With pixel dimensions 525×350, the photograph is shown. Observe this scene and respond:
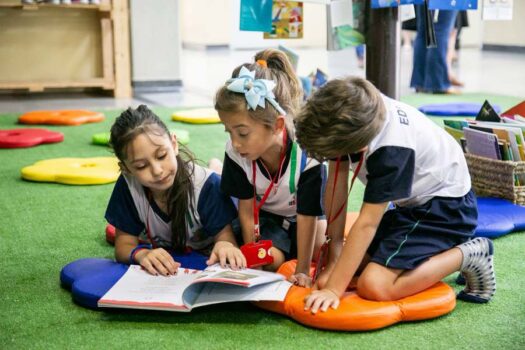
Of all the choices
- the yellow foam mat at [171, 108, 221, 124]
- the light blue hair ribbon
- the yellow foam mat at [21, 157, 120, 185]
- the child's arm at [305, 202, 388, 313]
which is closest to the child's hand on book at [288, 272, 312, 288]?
the child's arm at [305, 202, 388, 313]

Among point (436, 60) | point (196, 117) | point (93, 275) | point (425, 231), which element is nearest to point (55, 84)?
point (196, 117)

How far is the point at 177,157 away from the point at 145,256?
1.03 ft

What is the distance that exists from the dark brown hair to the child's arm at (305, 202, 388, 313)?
21.3 inches

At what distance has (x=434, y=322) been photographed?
175cm

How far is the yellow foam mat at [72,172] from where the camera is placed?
324cm

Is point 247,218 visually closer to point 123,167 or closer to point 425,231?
point 123,167

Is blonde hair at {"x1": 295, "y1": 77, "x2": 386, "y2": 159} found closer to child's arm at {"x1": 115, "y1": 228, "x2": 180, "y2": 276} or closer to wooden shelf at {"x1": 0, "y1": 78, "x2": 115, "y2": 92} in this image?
child's arm at {"x1": 115, "y1": 228, "x2": 180, "y2": 276}

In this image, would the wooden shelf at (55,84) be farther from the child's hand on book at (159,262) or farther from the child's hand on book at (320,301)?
the child's hand on book at (320,301)

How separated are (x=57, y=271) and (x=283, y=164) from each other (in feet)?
2.65

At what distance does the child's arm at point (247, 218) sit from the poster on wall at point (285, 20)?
1.34 metres

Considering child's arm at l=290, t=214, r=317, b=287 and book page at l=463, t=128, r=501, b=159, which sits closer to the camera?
child's arm at l=290, t=214, r=317, b=287

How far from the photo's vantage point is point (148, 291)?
6.06 feet

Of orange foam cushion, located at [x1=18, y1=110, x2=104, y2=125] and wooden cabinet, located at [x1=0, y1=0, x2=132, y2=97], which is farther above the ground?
wooden cabinet, located at [x1=0, y1=0, x2=132, y2=97]

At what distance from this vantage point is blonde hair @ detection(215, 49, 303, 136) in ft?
6.14
